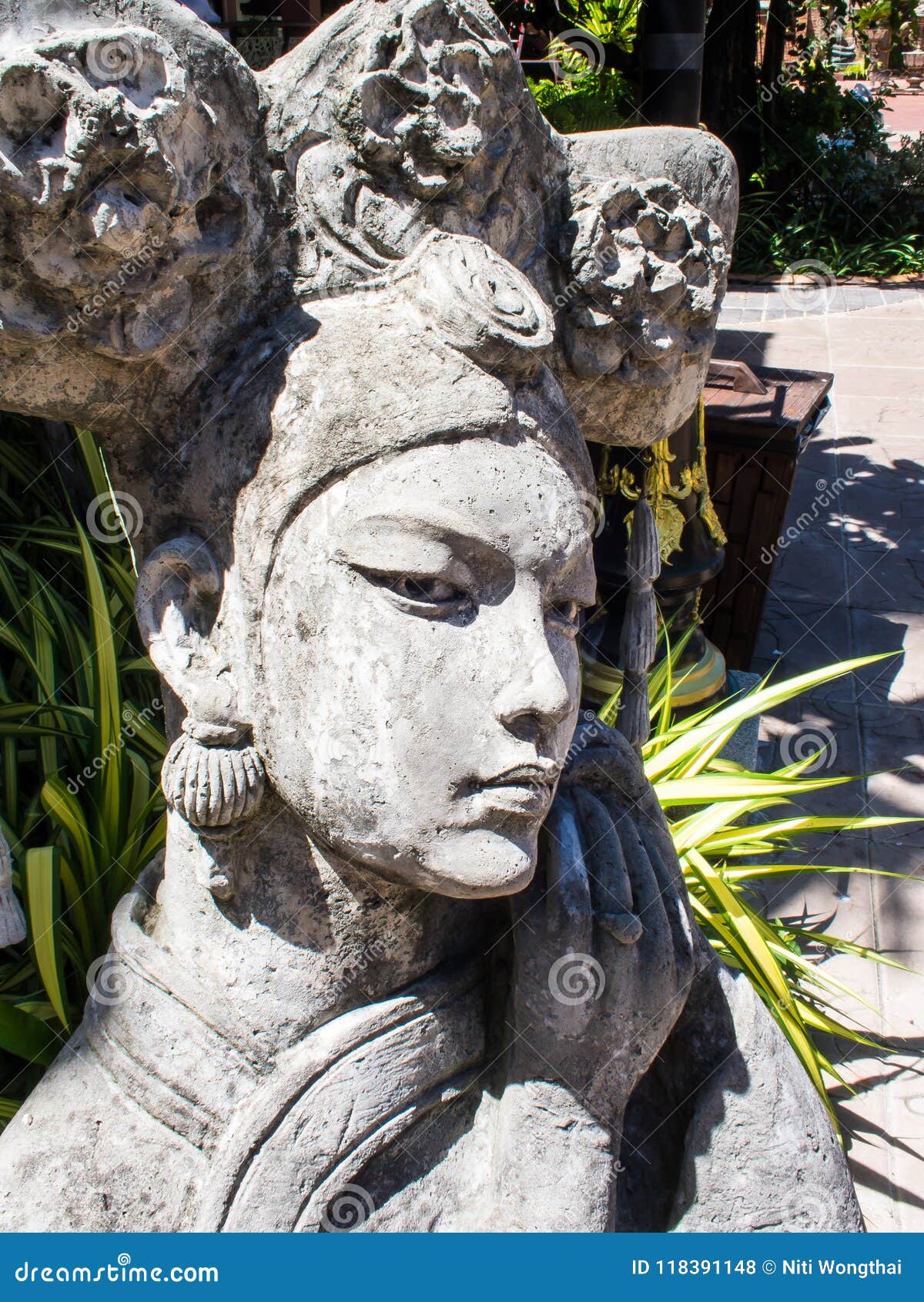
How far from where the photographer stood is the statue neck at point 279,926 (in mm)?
1460

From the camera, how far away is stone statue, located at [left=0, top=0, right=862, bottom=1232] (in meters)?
1.26

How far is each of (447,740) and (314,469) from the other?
0.33 m

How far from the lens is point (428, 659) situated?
127cm
